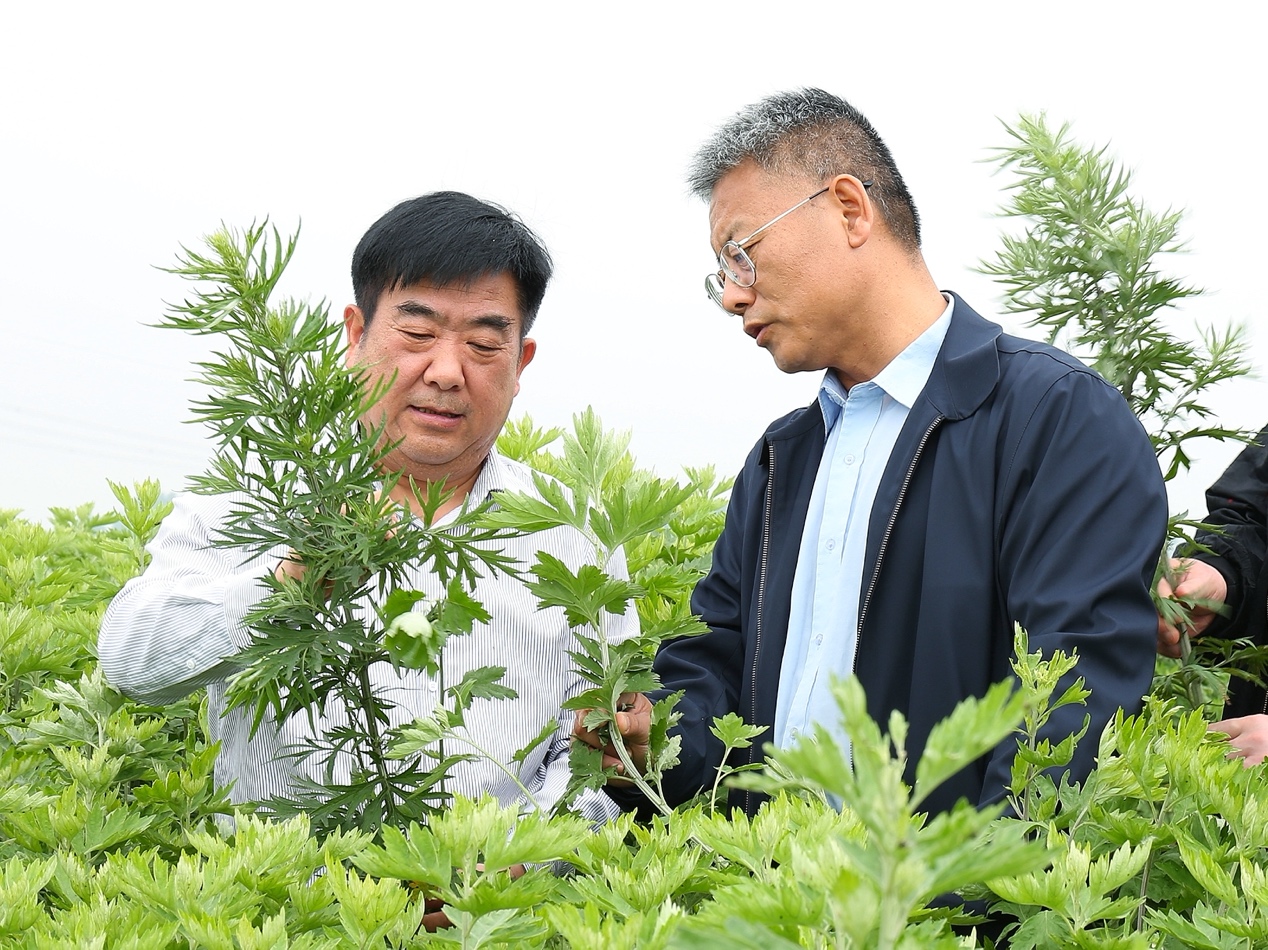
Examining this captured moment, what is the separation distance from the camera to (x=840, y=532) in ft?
9.30

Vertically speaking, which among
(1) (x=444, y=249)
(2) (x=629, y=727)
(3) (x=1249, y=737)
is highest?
(1) (x=444, y=249)

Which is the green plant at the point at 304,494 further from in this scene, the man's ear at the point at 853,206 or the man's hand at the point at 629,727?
the man's ear at the point at 853,206

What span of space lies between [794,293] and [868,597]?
0.76 metres

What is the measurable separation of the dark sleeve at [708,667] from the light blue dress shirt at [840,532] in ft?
0.57

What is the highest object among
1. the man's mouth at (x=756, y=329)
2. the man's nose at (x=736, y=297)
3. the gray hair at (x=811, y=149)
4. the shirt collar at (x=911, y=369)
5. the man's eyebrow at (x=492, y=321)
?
the gray hair at (x=811, y=149)

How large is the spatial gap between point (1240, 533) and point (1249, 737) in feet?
3.56

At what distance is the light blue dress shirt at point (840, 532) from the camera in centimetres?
273

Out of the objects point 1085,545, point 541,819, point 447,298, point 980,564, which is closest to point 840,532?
point 980,564

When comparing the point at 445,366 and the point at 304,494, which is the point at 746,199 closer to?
the point at 445,366

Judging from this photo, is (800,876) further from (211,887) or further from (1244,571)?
(1244,571)

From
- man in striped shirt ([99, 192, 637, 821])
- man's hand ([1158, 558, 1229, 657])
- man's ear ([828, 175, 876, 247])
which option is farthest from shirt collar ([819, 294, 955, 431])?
man in striped shirt ([99, 192, 637, 821])

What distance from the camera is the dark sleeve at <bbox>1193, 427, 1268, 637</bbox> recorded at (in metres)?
2.98

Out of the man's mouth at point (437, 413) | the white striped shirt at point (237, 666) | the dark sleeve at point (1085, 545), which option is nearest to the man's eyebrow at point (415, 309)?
the man's mouth at point (437, 413)

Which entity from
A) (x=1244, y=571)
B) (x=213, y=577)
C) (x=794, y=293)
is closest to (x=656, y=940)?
(x=213, y=577)
